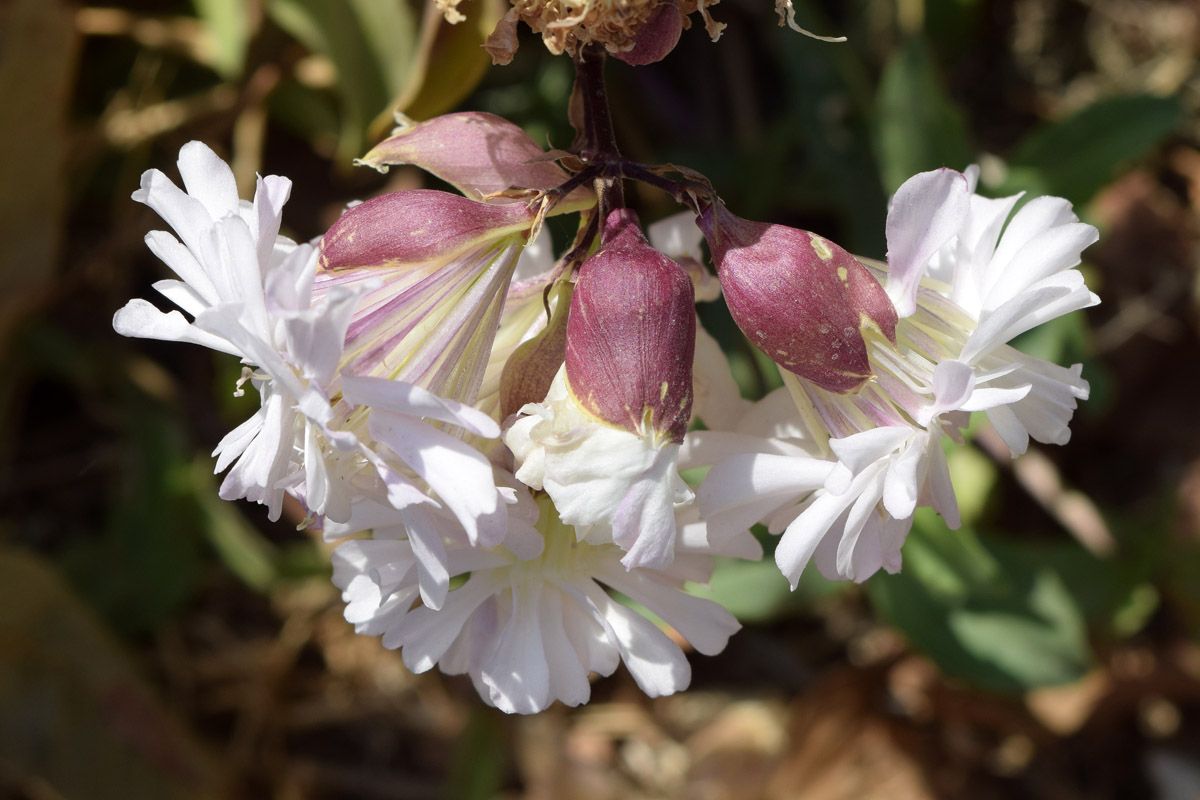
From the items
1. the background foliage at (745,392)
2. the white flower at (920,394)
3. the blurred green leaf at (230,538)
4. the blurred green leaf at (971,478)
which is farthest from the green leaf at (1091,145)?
the blurred green leaf at (230,538)

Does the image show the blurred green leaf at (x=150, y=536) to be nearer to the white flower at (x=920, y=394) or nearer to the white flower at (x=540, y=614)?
the white flower at (x=540, y=614)

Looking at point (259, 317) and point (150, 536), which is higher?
point (259, 317)

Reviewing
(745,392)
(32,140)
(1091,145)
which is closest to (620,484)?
(745,392)

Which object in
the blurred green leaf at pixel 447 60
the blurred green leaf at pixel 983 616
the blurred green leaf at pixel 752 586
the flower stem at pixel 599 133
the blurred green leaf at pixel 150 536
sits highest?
the flower stem at pixel 599 133

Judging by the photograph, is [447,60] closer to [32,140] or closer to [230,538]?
[32,140]

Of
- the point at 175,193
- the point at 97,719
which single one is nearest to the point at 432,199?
the point at 175,193

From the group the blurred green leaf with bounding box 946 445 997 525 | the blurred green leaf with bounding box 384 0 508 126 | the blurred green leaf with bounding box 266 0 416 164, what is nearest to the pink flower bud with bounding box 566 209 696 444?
the blurred green leaf with bounding box 384 0 508 126

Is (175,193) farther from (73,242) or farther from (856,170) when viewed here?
(73,242)
